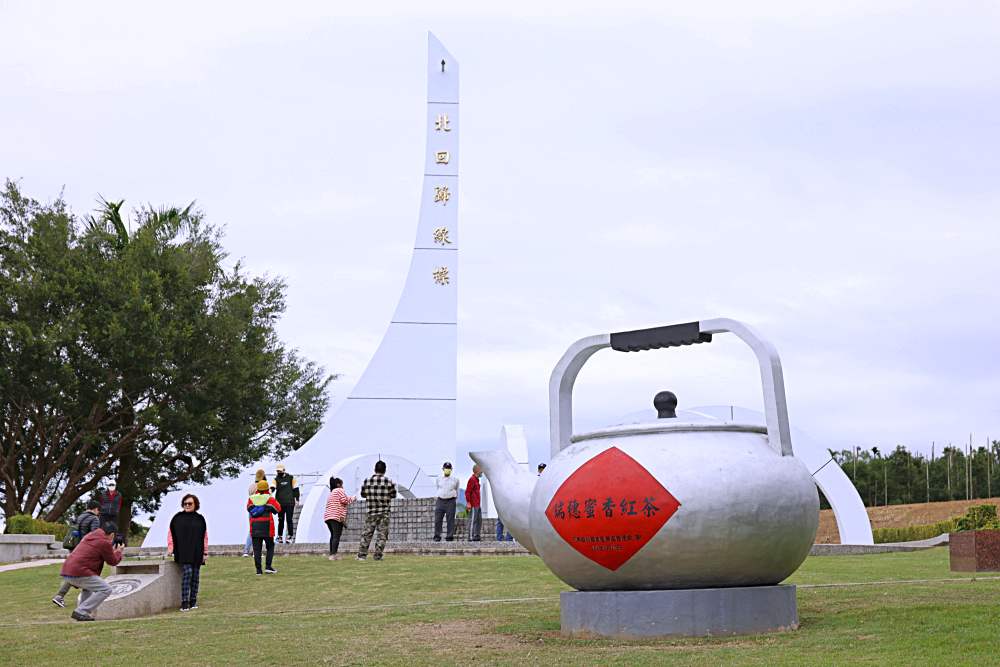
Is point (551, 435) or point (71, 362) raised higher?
point (71, 362)

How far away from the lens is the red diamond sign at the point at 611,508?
7992 millimetres

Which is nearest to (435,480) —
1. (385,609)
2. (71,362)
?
(71,362)

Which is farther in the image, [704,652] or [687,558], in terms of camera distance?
[687,558]

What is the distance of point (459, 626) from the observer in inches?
382

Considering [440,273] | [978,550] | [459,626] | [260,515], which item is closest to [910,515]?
[440,273]

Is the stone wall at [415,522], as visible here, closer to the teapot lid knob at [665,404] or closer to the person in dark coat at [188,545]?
the person in dark coat at [188,545]

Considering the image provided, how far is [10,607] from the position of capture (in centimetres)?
1402

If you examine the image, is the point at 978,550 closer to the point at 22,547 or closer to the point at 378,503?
the point at 378,503

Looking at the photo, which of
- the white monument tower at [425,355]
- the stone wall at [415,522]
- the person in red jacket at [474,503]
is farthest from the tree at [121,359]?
the person in red jacket at [474,503]

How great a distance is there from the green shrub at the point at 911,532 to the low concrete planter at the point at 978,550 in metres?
13.8

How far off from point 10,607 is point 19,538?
11.0 m

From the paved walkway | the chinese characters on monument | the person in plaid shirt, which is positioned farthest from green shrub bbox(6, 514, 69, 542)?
the chinese characters on monument

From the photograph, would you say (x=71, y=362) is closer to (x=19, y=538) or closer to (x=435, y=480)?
(x=19, y=538)

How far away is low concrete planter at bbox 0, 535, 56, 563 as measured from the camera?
23953 mm
